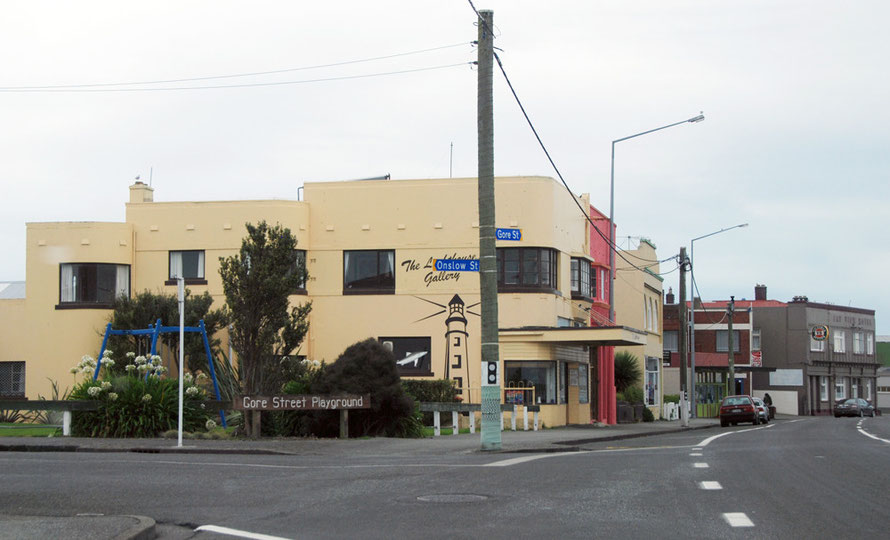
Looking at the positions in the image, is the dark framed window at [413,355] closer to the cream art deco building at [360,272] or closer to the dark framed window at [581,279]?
the cream art deco building at [360,272]

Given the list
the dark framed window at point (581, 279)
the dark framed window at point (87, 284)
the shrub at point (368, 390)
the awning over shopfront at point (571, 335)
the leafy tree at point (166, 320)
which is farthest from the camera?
the dark framed window at point (581, 279)

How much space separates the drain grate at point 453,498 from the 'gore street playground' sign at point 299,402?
11.9 m

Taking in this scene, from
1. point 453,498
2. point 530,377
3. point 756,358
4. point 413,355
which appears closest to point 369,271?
point 413,355

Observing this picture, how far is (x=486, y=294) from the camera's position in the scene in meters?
21.5

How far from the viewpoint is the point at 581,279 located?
40.1 meters

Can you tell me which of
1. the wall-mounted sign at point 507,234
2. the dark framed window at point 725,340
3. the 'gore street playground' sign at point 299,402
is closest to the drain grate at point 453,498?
the wall-mounted sign at point 507,234

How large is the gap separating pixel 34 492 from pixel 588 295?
30.4m

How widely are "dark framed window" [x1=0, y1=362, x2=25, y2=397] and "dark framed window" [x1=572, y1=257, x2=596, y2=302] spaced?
19886mm

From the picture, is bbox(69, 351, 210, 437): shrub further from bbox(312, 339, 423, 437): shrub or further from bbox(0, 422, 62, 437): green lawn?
bbox(312, 339, 423, 437): shrub

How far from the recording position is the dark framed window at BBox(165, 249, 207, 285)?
3856 cm

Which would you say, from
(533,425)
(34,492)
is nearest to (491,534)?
(34,492)

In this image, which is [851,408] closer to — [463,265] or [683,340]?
[683,340]

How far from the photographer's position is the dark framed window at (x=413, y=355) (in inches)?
Result: 1470

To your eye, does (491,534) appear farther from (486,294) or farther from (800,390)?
(800,390)
